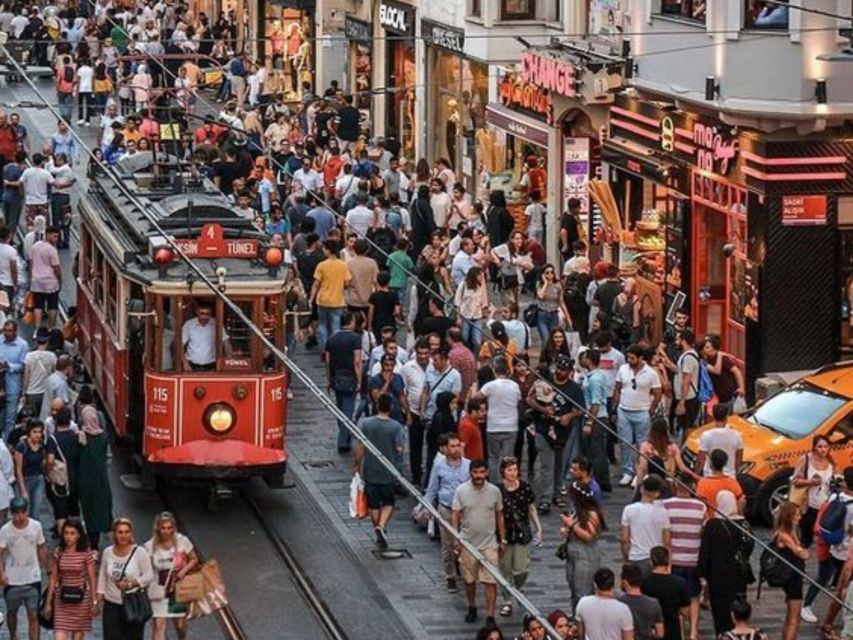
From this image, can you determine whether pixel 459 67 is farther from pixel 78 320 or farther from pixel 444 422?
pixel 444 422

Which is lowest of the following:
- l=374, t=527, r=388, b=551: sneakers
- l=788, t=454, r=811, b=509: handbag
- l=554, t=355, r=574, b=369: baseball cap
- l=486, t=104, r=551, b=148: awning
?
l=374, t=527, r=388, b=551: sneakers

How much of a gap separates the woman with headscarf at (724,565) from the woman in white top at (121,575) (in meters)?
4.41

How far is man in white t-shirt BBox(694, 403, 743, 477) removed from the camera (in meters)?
23.8

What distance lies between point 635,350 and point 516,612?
15.9 feet

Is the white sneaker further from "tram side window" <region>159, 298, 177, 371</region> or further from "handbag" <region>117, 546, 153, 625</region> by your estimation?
"tram side window" <region>159, 298, 177, 371</region>

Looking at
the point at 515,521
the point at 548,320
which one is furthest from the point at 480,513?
the point at 548,320

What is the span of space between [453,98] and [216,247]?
22.0 m

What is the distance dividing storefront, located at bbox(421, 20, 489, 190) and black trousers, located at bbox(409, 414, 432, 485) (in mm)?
18565

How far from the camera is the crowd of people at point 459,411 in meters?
20.2

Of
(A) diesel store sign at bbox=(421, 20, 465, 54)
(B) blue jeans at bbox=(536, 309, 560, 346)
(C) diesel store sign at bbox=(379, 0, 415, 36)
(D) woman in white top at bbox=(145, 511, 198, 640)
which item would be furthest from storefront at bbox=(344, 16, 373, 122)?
(D) woman in white top at bbox=(145, 511, 198, 640)

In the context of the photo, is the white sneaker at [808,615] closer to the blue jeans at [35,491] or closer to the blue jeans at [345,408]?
the blue jeans at [35,491]

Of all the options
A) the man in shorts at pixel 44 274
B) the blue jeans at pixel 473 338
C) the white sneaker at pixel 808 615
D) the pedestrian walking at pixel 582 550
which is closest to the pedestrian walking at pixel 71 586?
the pedestrian walking at pixel 582 550

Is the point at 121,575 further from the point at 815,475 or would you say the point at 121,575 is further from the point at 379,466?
the point at 815,475

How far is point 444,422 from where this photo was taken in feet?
82.7
